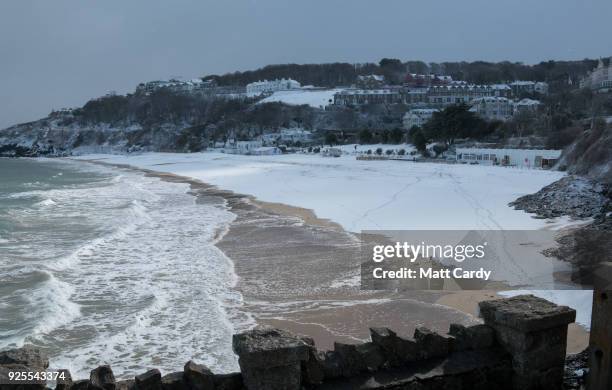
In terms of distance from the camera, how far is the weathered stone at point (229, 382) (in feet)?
12.2

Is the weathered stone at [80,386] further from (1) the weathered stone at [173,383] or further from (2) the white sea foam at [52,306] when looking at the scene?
(2) the white sea foam at [52,306]

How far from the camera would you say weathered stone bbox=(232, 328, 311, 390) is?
3566 millimetres

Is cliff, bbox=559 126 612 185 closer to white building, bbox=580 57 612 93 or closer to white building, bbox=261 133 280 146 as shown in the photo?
white building, bbox=261 133 280 146

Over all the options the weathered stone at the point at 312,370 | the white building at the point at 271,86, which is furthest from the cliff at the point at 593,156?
the white building at the point at 271,86

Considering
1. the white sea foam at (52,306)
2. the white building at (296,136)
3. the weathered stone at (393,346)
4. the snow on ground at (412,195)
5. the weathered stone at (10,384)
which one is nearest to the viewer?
the weathered stone at (10,384)

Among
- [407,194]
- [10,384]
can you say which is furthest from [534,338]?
[407,194]

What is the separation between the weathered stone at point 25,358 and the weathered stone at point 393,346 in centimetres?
250

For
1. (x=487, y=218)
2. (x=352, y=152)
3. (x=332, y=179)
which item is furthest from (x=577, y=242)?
(x=352, y=152)

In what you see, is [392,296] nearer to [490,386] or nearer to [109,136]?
[490,386]

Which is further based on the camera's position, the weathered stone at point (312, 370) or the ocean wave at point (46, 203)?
the ocean wave at point (46, 203)

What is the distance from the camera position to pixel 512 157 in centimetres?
4706

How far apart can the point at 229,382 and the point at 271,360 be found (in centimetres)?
40

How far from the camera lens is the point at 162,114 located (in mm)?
161250

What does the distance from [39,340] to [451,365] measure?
23.2 feet
